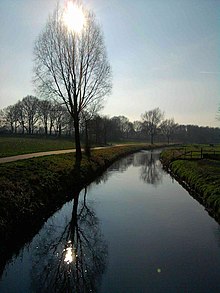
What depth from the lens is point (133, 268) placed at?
7.62 meters

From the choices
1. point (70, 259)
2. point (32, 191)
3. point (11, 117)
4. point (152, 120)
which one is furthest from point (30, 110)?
point (70, 259)

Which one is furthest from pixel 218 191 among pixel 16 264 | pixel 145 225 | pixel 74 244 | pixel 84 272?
pixel 16 264

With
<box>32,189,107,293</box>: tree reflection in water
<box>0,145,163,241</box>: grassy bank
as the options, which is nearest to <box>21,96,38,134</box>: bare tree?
<box>0,145,163,241</box>: grassy bank

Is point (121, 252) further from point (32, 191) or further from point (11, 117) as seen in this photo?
point (11, 117)

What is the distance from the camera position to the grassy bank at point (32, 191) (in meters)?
10.1

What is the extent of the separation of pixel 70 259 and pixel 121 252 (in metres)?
1.56

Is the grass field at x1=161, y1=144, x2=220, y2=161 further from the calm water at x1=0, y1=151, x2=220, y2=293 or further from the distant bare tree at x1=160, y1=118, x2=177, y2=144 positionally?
the distant bare tree at x1=160, y1=118, x2=177, y2=144

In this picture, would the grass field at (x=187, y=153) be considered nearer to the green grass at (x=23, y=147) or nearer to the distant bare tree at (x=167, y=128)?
the green grass at (x=23, y=147)

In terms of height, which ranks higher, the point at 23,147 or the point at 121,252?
the point at 23,147

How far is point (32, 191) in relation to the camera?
12758 mm

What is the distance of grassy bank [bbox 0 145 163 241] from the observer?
33.2 feet

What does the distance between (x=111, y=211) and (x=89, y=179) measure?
972 cm

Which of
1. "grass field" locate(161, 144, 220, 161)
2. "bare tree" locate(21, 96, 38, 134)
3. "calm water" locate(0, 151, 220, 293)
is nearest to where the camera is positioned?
"calm water" locate(0, 151, 220, 293)

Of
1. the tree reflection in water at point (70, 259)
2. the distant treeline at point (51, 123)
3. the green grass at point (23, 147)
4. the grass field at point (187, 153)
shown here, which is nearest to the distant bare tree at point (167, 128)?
the distant treeline at point (51, 123)
